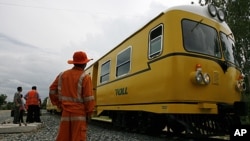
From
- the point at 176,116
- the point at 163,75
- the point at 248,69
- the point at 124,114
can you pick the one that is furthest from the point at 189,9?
the point at 248,69

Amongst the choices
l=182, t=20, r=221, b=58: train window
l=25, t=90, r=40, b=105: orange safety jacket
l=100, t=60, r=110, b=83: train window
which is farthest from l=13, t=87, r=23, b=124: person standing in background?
l=182, t=20, r=221, b=58: train window

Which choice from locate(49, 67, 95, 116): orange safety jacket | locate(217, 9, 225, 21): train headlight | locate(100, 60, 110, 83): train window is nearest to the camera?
locate(49, 67, 95, 116): orange safety jacket

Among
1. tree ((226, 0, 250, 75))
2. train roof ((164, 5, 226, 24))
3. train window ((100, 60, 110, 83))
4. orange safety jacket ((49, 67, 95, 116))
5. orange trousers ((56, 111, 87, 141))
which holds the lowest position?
orange trousers ((56, 111, 87, 141))

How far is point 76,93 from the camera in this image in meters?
4.24

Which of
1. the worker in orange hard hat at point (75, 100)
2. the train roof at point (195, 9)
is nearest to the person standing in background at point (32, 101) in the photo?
the train roof at point (195, 9)

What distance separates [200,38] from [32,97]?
29.0ft

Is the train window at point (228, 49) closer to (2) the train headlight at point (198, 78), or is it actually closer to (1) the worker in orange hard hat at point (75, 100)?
(2) the train headlight at point (198, 78)

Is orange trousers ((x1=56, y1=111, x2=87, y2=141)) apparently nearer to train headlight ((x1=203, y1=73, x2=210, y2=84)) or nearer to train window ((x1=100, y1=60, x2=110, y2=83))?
train headlight ((x1=203, y1=73, x2=210, y2=84))

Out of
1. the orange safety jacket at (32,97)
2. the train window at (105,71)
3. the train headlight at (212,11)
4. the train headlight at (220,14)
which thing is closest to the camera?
the train headlight at (212,11)

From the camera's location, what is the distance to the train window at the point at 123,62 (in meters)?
9.45

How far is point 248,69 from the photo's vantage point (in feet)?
85.1

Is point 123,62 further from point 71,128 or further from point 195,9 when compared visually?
point 71,128

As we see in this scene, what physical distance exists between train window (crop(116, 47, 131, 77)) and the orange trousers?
17.1ft

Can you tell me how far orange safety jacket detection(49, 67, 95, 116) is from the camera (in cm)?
420
